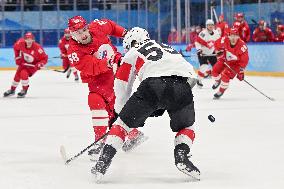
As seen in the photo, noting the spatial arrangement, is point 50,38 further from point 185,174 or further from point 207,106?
point 185,174

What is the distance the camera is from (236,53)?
10453 mm

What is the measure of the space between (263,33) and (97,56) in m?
11.2

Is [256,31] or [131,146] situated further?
[256,31]

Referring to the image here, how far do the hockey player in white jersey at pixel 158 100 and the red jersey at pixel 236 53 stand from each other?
6280mm

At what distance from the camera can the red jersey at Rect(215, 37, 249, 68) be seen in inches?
409

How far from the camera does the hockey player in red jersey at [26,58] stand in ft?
36.8

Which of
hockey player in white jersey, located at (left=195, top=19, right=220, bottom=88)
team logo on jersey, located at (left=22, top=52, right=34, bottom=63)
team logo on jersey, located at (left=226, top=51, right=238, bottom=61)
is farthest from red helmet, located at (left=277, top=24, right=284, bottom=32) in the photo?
team logo on jersey, located at (left=22, top=52, right=34, bottom=63)

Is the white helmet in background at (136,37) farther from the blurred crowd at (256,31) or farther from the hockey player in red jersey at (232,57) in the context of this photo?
the blurred crowd at (256,31)

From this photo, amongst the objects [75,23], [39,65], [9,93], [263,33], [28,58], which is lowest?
[9,93]

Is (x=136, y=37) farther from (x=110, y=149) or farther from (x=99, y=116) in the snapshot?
(x=99, y=116)

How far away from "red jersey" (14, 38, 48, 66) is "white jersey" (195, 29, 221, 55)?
3543 millimetres

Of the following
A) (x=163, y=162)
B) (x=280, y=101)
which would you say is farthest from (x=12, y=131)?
(x=280, y=101)

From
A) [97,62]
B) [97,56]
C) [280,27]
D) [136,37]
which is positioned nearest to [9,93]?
[97,56]

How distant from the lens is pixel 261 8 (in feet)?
55.7
